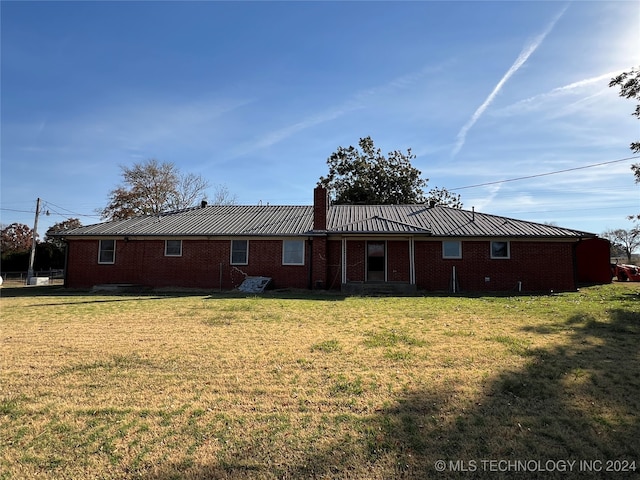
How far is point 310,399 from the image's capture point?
423 cm

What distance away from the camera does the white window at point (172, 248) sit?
18703 millimetres

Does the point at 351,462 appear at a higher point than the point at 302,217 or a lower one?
lower

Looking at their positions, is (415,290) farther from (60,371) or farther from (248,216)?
(60,371)

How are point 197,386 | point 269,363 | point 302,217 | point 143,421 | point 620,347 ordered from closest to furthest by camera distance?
point 143,421 < point 197,386 < point 269,363 < point 620,347 < point 302,217

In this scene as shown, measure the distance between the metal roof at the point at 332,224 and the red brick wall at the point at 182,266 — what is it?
67 cm

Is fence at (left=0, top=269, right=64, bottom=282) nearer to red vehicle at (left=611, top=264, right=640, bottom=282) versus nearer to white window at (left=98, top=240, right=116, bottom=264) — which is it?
white window at (left=98, top=240, right=116, bottom=264)

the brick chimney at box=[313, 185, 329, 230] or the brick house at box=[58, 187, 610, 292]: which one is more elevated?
the brick chimney at box=[313, 185, 329, 230]

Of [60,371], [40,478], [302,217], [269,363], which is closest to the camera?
[40,478]

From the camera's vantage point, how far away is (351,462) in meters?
3.06

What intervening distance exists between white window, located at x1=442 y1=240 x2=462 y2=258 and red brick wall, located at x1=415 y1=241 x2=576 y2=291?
0.78 feet

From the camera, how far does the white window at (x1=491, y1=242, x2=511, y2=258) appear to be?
694 inches

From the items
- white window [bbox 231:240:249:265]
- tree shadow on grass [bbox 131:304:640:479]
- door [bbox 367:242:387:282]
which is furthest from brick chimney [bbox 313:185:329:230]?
tree shadow on grass [bbox 131:304:640:479]

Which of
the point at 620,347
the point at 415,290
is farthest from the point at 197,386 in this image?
the point at 415,290

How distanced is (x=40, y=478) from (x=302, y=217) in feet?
59.4
